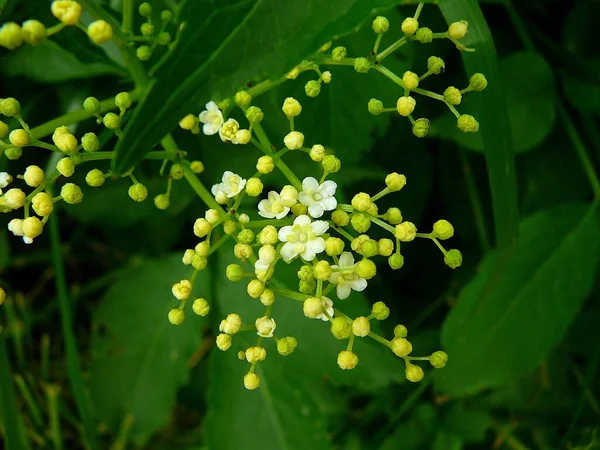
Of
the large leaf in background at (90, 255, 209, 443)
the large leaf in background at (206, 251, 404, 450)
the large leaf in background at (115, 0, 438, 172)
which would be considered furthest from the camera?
the large leaf in background at (90, 255, 209, 443)

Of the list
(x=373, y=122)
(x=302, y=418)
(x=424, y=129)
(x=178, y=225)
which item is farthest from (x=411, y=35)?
(x=178, y=225)

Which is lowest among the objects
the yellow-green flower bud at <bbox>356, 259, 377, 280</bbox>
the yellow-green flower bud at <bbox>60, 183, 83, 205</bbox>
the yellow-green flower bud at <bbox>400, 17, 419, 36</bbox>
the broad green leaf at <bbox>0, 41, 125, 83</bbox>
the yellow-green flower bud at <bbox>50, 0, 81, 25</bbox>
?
the broad green leaf at <bbox>0, 41, 125, 83</bbox>

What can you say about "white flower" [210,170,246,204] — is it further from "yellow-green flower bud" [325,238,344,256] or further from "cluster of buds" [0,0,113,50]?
"cluster of buds" [0,0,113,50]

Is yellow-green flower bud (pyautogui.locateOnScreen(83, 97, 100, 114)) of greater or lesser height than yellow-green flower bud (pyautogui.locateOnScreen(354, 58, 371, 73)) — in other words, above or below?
below

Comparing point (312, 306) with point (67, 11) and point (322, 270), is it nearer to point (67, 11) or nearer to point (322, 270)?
point (322, 270)

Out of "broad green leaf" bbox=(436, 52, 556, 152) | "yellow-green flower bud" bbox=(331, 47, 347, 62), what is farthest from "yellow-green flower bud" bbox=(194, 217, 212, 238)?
"broad green leaf" bbox=(436, 52, 556, 152)

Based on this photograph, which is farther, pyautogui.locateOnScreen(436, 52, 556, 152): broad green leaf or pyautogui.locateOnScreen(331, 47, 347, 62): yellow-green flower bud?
pyautogui.locateOnScreen(436, 52, 556, 152): broad green leaf

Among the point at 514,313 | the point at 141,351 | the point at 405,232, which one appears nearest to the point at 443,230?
the point at 405,232
